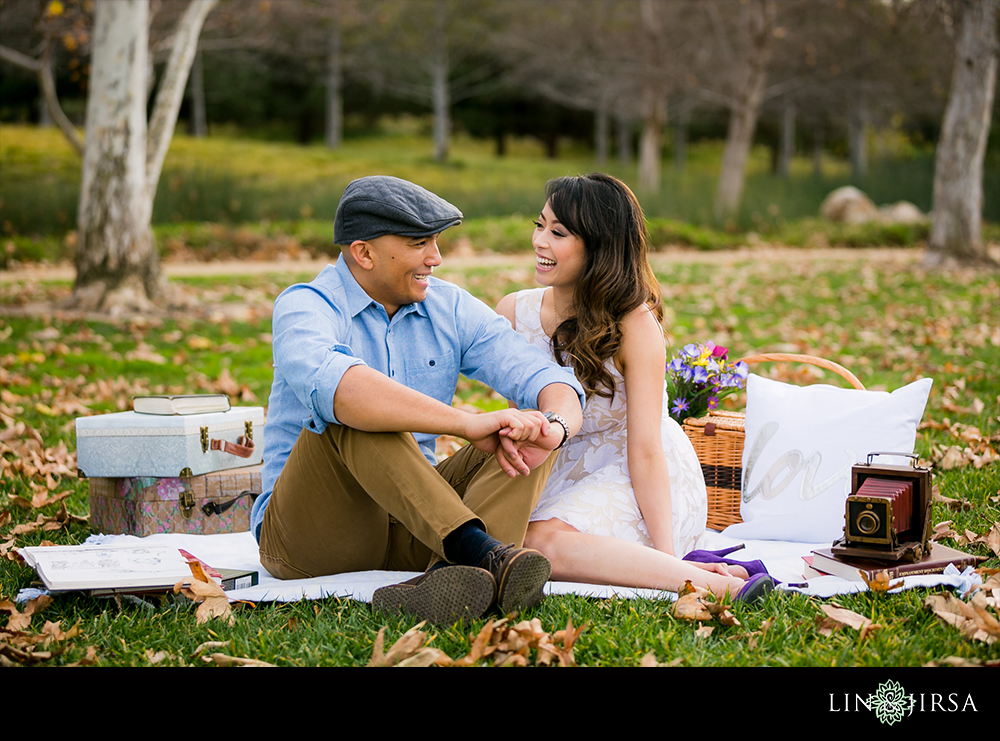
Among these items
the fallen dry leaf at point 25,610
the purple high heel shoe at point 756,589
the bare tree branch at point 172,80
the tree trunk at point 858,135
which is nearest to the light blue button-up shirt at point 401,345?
the fallen dry leaf at point 25,610

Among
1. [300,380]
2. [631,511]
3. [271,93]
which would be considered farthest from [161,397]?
[271,93]

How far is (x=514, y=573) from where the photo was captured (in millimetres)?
2828

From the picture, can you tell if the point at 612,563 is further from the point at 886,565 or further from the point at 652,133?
the point at 652,133

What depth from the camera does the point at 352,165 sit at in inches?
1215

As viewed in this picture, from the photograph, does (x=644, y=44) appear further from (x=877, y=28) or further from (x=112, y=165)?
(x=112, y=165)

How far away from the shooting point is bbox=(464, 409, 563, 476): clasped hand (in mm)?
3025

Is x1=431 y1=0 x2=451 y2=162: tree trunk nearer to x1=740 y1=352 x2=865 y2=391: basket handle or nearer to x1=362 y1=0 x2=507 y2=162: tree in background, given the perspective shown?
x1=362 y1=0 x2=507 y2=162: tree in background

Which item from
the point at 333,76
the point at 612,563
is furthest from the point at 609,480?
the point at 333,76

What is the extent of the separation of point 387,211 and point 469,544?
118 cm

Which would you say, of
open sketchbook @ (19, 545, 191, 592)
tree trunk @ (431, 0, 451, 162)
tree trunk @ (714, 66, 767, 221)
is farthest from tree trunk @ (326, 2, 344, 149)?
open sketchbook @ (19, 545, 191, 592)

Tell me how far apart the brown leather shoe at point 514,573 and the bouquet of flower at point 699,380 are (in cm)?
166

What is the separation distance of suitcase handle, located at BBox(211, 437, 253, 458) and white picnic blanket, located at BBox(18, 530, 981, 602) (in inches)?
14.9

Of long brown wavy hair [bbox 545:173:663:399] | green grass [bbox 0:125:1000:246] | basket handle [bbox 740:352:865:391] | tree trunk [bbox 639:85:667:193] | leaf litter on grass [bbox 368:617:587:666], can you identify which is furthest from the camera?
tree trunk [bbox 639:85:667:193]

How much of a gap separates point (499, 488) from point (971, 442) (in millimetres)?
3365
